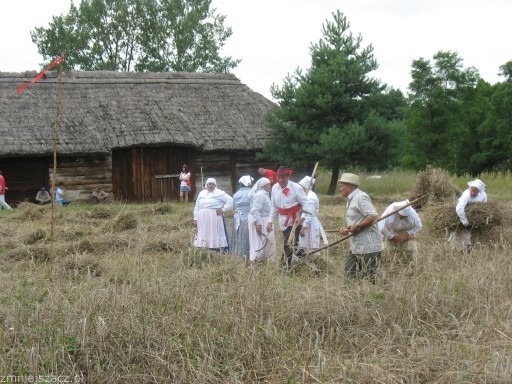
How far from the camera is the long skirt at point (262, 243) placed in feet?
30.7

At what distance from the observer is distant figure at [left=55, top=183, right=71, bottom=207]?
66.7 feet

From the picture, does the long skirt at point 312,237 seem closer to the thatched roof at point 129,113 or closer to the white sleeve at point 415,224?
the white sleeve at point 415,224

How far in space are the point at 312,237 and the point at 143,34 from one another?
92.8 ft

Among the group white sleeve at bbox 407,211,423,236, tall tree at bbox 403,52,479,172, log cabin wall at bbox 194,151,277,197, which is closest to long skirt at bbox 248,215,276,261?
white sleeve at bbox 407,211,423,236

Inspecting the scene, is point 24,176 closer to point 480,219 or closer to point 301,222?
point 301,222

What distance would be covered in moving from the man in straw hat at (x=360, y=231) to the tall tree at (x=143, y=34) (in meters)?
29.3

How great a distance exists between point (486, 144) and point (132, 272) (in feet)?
99.1

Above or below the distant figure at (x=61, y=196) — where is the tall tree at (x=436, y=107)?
above

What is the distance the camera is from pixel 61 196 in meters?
20.6

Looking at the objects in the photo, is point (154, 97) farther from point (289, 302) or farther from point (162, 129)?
point (289, 302)

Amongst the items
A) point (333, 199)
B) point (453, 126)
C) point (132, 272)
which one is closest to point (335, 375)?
point (132, 272)

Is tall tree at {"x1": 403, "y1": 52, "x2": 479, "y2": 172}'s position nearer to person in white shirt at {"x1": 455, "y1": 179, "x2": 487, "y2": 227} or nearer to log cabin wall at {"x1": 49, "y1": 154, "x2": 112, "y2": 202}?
log cabin wall at {"x1": 49, "y1": 154, "x2": 112, "y2": 202}

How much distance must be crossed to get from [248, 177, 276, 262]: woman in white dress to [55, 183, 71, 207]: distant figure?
11.6 metres

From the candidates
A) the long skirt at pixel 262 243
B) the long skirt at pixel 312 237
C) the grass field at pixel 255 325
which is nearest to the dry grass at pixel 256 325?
the grass field at pixel 255 325
